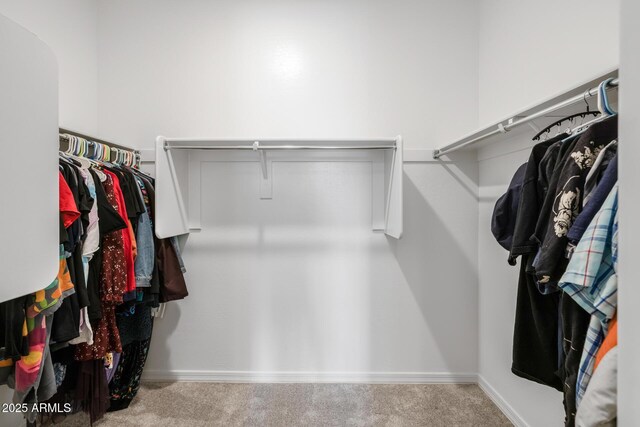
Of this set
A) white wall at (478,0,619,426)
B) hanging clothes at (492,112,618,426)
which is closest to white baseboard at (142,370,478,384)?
white wall at (478,0,619,426)

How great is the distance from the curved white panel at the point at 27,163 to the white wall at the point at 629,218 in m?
1.01

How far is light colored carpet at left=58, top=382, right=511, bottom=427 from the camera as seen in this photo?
5.94 ft

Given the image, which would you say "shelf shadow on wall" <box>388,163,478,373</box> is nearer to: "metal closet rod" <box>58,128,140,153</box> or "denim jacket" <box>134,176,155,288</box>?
"denim jacket" <box>134,176,155,288</box>

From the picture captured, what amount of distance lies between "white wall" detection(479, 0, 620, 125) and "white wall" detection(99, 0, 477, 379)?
16 centimetres

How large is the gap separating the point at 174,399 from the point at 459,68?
267 centimetres

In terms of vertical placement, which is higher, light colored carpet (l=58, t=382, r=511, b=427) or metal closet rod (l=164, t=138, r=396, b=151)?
metal closet rod (l=164, t=138, r=396, b=151)

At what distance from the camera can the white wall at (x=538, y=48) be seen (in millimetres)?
1267

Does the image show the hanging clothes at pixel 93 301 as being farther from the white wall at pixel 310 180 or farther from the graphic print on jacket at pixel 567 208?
the graphic print on jacket at pixel 567 208

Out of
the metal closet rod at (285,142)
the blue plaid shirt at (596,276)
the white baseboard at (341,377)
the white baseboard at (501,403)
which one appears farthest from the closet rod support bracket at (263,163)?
the white baseboard at (501,403)

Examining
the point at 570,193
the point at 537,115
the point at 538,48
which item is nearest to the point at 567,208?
the point at 570,193

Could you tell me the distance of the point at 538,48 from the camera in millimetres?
1641

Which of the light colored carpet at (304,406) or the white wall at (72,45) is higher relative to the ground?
the white wall at (72,45)

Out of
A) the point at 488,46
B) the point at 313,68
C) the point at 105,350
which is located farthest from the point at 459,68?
the point at 105,350

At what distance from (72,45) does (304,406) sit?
8.05 feet
